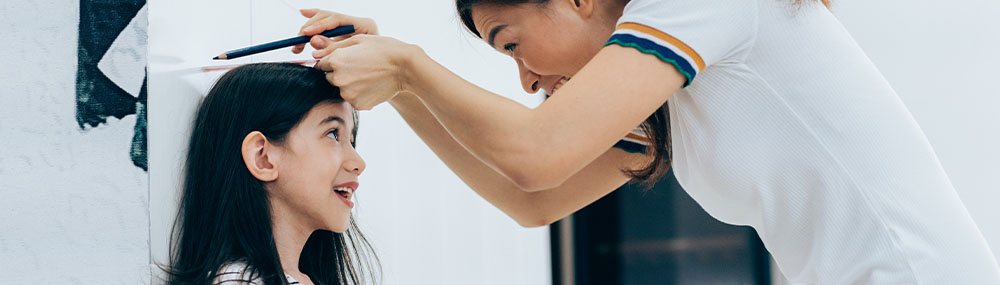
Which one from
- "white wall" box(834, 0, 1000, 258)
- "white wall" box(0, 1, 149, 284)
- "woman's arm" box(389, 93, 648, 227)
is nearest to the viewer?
"white wall" box(0, 1, 149, 284)

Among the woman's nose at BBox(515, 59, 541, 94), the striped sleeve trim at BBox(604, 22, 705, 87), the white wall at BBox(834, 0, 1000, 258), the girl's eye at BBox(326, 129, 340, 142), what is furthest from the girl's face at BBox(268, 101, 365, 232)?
the white wall at BBox(834, 0, 1000, 258)

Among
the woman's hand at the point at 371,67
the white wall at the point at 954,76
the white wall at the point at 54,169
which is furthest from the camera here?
the white wall at the point at 954,76

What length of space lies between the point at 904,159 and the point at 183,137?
2.43 feet

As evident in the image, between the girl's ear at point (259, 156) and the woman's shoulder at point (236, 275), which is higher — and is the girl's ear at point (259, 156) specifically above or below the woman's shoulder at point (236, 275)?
above

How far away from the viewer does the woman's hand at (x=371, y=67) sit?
87 cm

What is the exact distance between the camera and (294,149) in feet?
3.49

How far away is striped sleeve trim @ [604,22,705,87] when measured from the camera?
0.80 m

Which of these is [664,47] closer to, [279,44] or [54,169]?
[279,44]

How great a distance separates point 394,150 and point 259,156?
465 millimetres

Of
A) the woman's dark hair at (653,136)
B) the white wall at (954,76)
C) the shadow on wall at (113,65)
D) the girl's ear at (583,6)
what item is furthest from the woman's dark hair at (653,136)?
the white wall at (954,76)

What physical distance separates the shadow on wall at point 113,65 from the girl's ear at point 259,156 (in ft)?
0.70

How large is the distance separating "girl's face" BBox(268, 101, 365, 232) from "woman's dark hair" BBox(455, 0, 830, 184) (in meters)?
0.20

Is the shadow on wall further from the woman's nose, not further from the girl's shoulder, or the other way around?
the woman's nose

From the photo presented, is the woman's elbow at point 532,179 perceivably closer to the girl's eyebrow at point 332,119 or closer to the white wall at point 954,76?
the girl's eyebrow at point 332,119
